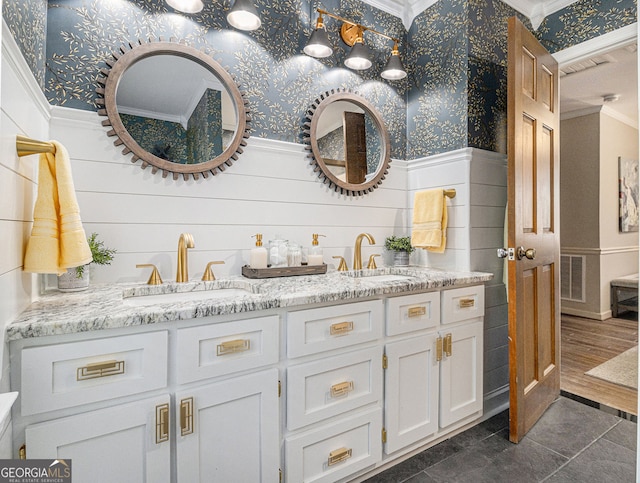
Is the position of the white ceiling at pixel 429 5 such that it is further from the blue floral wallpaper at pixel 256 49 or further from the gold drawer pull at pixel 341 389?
the gold drawer pull at pixel 341 389

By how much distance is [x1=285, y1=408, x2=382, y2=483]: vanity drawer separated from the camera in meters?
1.39

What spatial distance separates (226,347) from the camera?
123 centimetres

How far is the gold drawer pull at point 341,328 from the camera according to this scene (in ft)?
4.81

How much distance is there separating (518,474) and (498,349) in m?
0.87

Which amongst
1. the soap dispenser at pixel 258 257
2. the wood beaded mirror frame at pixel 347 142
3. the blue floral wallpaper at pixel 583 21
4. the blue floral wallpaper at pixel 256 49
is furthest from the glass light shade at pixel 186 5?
the blue floral wallpaper at pixel 583 21

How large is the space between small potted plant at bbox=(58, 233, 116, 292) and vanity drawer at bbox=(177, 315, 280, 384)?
610 mm

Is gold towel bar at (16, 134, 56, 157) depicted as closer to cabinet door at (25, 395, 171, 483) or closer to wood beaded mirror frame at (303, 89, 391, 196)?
cabinet door at (25, 395, 171, 483)

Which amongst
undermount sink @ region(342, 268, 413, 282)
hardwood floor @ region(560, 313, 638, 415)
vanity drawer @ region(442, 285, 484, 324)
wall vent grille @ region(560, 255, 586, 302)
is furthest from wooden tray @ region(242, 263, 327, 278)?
wall vent grille @ region(560, 255, 586, 302)

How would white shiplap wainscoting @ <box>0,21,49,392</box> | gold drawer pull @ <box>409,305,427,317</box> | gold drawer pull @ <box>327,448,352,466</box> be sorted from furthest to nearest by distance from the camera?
1. gold drawer pull @ <box>409,305,427,317</box>
2. gold drawer pull @ <box>327,448,352,466</box>
3. white shiplap wainscoting @ <box>0,21,49,392</box>

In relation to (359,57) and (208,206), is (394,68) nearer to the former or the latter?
(359,57)

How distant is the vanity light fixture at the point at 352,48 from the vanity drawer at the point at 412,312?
1.47 metres

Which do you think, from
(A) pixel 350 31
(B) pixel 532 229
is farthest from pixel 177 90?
(B) pixel 532 229

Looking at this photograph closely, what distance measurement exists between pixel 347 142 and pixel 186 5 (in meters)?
1.16

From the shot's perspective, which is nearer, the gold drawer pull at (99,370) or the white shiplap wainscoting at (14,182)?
the white shiplap wainscoting at (14,182)
